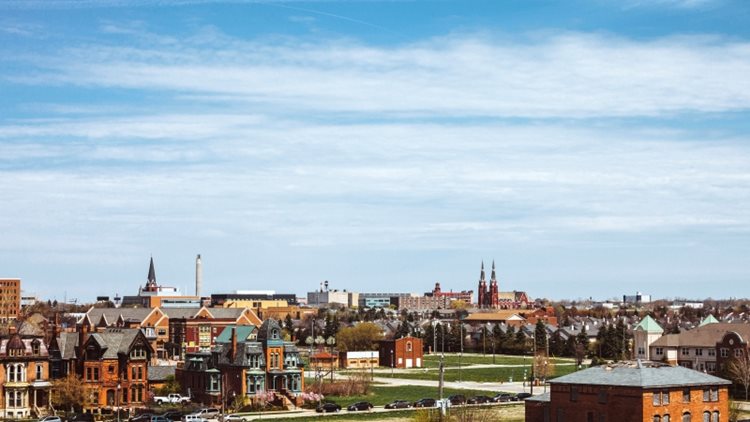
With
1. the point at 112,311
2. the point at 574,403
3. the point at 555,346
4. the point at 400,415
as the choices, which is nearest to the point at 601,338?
the point at 555,346

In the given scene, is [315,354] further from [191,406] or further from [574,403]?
[574,403]

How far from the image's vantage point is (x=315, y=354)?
12681 centimetres

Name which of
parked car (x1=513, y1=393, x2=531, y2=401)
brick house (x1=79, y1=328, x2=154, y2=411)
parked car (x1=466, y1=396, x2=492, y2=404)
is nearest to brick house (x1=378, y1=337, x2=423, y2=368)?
parked car (x1=513, y1=393, x2=531, y2=401)

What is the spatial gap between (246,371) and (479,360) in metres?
65.9

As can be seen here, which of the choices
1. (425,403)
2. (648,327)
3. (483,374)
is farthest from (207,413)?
(648,327)

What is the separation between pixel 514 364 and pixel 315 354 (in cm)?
2697

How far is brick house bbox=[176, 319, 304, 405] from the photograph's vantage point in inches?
3430

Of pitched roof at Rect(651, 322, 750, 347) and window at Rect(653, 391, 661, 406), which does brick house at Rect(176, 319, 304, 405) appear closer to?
window at Rect(653, 391, 661, 406)

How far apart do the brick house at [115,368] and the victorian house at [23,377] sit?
332 centimetres

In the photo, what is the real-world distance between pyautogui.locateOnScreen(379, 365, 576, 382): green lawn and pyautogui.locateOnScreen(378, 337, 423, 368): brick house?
24.0 feet

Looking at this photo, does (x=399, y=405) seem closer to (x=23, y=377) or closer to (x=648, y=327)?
(x=23, y=377)

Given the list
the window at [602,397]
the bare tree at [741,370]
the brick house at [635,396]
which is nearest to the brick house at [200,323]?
the bare tree at [741,370]

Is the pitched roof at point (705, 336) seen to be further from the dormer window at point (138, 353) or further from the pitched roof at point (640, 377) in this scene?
the dormer window at point (138, 353)

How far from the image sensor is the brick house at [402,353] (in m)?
134
